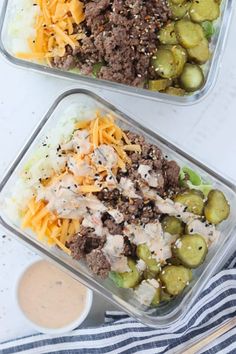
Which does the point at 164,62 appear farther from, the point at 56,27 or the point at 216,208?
the point at 216,208

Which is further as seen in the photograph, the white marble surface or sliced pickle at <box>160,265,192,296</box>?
the white marble surface

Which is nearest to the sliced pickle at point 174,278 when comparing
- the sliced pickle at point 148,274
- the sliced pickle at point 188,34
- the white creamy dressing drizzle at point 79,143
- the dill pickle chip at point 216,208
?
the sliced pickle at point 148,274

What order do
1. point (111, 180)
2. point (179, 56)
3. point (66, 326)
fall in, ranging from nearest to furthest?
point (111, 180) → point (179, 56) → point (66, 326)

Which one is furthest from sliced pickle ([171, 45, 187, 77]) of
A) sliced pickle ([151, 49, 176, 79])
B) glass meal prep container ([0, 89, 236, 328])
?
glass meal prep container ([0, 89, 236, 328])

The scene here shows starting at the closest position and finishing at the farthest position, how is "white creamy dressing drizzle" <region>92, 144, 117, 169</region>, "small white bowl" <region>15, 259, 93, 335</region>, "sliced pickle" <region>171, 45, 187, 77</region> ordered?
"white creamy dressing drizzle" <region>92, 144, 117, 169</region> < "sliced pickle" <region>171, 45, 187, 77</region> < "small white bowl" <region>15, 259, 93, 335</region>

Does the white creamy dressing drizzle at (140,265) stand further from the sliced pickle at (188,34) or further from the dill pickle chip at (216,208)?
the sliced pickle at (188,34)

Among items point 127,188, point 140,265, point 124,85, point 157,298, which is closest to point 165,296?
point 157,298

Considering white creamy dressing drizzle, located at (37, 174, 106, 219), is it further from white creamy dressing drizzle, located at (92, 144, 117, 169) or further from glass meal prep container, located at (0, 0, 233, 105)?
glass meal prep container, located at (0, 0, 233, 105)
